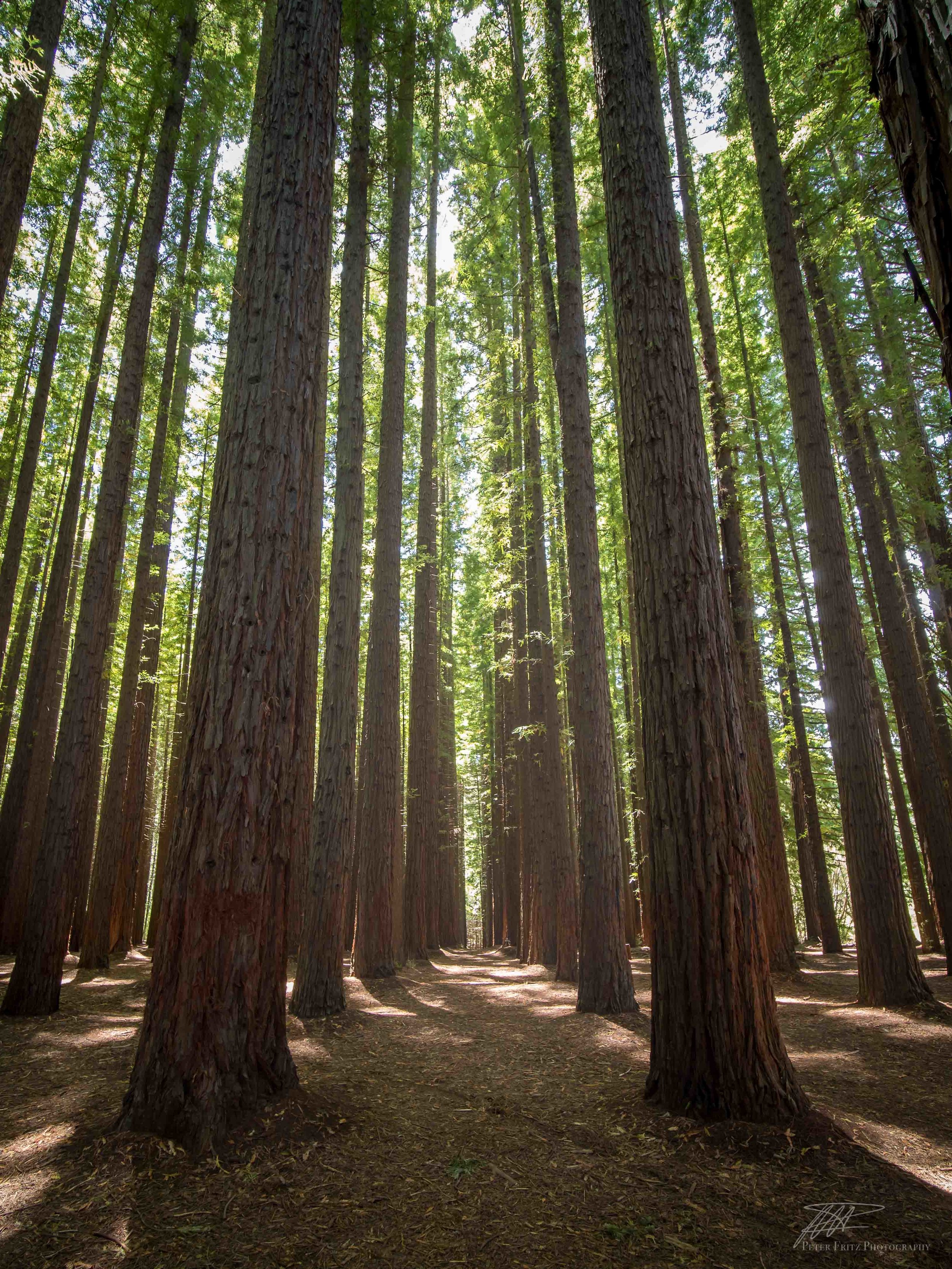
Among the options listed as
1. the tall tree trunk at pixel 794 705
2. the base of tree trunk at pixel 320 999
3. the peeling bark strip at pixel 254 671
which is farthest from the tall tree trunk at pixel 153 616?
the tall tree trunk at pixel 794 705

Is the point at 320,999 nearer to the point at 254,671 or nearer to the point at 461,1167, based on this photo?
the point at 461,1167

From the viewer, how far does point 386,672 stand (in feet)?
32.6

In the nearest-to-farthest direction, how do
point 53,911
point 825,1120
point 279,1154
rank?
point 279,1154 → point 825,1120 → point 53,911

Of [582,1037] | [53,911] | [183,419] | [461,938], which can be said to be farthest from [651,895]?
[461,938]

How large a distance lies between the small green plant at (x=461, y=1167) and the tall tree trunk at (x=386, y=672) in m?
6.25

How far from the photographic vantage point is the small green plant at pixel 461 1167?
10.5 ft

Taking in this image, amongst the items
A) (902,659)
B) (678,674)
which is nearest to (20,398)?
(678,674)

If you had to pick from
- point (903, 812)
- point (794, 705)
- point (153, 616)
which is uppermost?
point (153, 616)

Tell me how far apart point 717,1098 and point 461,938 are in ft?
71.3

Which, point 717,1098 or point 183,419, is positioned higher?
point 183,419

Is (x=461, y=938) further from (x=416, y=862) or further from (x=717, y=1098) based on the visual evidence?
(x=717, y=1098)

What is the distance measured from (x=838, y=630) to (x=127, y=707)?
10718 mm

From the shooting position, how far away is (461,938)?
23.5 m

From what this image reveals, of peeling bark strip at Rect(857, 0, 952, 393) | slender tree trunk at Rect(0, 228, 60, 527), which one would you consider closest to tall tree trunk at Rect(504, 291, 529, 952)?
slender tree trunk at Rect(0, 228, 60, 527)
